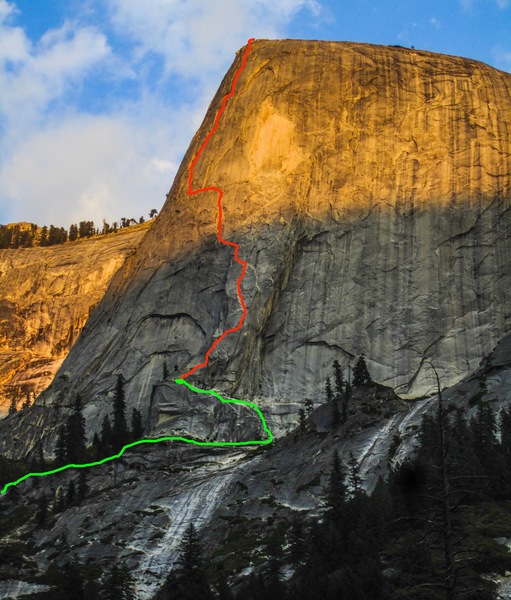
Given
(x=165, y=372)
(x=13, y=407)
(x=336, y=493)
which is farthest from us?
(x=13, y=407)

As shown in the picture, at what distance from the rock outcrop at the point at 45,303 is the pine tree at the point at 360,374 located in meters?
48.0

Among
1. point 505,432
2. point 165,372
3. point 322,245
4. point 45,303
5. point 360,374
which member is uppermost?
point 322,245

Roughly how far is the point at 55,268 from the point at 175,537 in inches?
3006

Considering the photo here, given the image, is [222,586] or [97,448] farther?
[97,448]

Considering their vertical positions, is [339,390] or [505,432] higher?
[339,390]

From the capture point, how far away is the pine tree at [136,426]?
85.9 m

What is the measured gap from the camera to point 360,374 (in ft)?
276

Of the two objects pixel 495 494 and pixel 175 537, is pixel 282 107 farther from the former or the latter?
pixel 495 494

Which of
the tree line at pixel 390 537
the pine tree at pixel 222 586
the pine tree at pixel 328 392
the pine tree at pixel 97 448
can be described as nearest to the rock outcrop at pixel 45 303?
the pine tree at pixel 97 448

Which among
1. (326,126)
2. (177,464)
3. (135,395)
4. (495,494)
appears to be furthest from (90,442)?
(495,494)

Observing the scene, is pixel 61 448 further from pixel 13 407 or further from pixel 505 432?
pixel 505 432

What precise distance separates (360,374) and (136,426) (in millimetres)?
19599

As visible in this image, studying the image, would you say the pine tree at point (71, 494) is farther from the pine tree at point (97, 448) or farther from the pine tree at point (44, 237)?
the pine tree at point (44, 237)

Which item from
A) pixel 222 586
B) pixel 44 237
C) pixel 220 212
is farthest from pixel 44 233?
pixel 222 586
